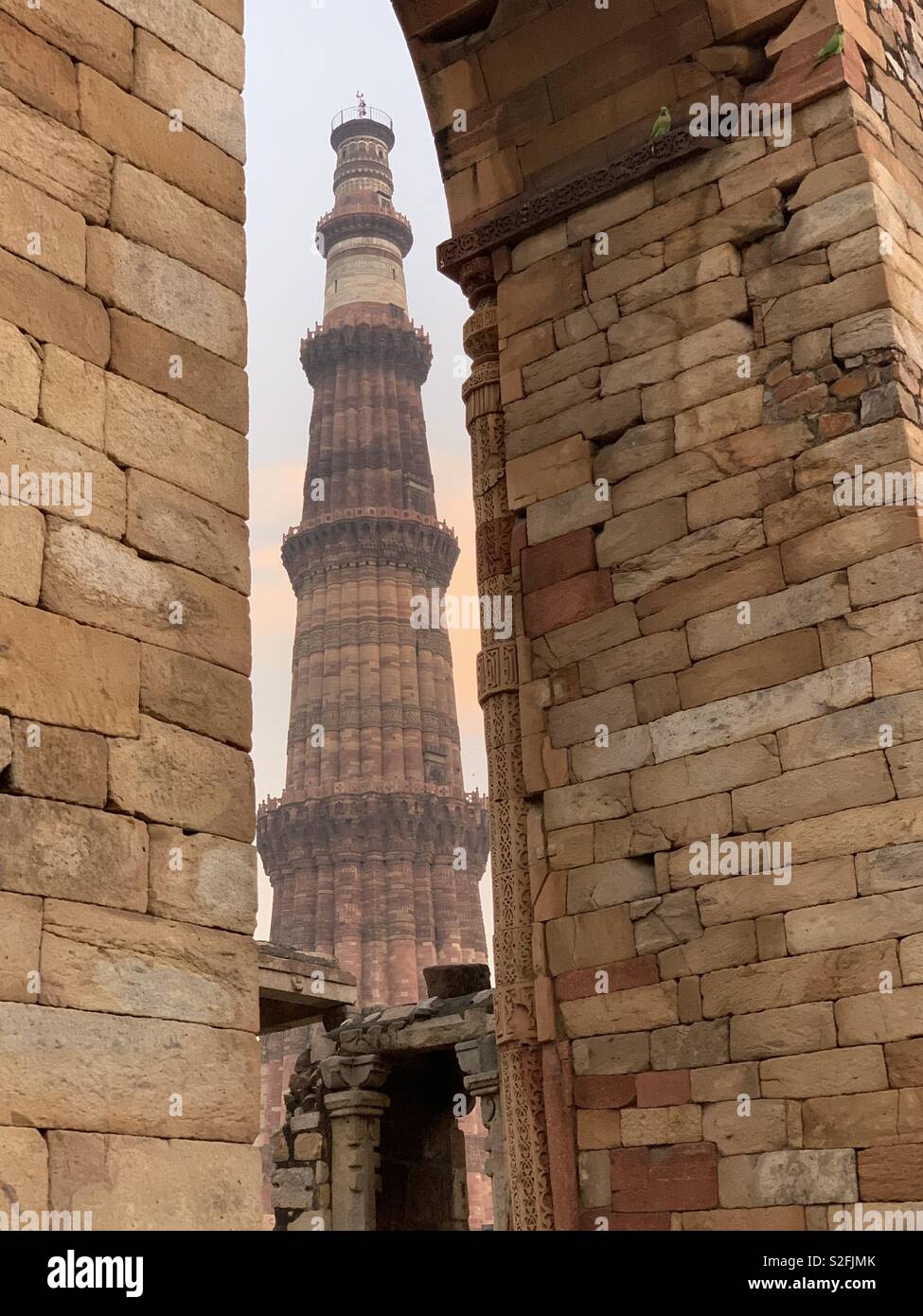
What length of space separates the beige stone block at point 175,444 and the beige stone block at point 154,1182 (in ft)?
5.90

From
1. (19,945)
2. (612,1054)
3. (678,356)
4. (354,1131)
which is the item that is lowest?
(354,1131)

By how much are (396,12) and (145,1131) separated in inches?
284

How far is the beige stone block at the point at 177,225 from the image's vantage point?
432 centimetres

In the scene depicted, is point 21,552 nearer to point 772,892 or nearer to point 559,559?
point 772,892

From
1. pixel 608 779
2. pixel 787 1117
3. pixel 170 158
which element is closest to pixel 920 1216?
pixel 787 1117

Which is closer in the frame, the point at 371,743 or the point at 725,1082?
the point at 725,1082

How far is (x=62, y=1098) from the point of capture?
3400 mm

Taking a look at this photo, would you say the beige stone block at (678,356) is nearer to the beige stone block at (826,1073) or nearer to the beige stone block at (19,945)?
the beige stone block at (826,1073)

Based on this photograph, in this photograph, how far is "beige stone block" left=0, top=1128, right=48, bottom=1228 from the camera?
10.5 ft

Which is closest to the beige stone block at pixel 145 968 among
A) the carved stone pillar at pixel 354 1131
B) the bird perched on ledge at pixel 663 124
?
the bird perched on ledge at pixel 663 124

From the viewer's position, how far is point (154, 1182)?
3521 millimetres

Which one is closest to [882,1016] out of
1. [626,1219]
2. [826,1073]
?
[826,1073]

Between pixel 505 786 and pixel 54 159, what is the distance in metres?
4.29

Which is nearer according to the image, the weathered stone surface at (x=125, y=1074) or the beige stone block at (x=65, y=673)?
the weathered stone surface at (x=125, y=1074)
